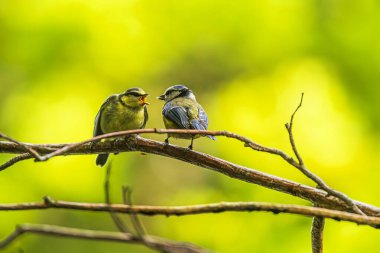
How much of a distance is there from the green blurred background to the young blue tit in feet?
5.82

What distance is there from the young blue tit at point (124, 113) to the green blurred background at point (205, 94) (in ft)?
5.82

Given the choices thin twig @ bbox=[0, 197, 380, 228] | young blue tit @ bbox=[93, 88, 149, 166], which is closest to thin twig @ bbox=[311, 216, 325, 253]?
thin twig @ bbox=[0, 197, 380, 228]

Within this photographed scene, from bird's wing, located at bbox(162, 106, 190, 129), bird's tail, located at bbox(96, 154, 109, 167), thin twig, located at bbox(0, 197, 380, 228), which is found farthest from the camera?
bird's tail, located at bbox(96, 154, 109, 167)

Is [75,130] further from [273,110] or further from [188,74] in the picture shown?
[188,74]

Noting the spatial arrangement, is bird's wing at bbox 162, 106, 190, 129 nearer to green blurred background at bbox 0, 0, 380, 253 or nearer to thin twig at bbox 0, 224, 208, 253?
thin twig at bbox 0, 224, 208, 253

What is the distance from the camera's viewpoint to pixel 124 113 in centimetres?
267

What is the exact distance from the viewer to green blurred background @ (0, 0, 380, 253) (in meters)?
4.55

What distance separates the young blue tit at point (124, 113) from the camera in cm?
266

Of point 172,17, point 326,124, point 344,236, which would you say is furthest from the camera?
point 172,17

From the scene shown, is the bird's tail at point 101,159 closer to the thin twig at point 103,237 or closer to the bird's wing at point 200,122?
the bird's wing at point 200,122

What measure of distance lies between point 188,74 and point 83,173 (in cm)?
191

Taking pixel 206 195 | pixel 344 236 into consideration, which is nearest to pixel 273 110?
pixel 206 195

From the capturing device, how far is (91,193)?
4.79 m

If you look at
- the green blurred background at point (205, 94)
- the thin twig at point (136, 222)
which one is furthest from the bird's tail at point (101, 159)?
the thin twig at point (136, 222)
